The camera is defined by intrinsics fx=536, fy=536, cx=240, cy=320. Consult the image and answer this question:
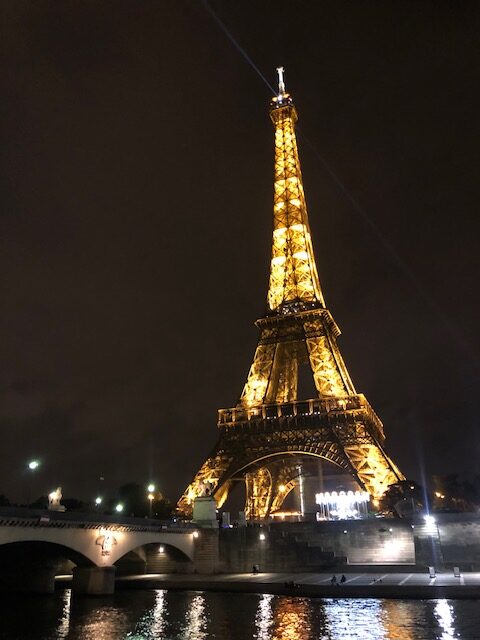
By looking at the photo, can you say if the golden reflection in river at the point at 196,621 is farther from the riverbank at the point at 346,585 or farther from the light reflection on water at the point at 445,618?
the light reflection on water at the point at 445,618

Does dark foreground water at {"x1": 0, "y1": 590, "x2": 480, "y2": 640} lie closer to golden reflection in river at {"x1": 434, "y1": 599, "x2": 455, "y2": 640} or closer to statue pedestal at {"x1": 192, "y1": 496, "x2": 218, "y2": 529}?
golden reflection in river at {"x1": 434, "y1": 599, "x2": 455, "y2": 640}

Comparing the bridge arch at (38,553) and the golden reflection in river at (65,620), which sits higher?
the bridge arch at (38,553)

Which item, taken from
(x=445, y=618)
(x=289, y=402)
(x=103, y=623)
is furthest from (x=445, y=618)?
(x=289, y=402)

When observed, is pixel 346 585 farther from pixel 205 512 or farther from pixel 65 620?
pixel 205 512

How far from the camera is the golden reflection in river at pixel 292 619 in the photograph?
19.4m

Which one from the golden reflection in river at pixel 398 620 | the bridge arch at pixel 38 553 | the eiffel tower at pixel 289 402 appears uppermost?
the eiffel tower at pixel 289 402

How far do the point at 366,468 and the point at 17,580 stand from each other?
29792 mm

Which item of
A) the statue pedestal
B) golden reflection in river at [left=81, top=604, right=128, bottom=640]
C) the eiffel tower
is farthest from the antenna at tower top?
golden reflection in river at [left=81, top=604, right=128, bottom=640]

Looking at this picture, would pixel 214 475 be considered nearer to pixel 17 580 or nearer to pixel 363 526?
pixel 363 526

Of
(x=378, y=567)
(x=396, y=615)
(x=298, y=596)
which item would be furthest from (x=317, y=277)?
(x=396, y=615)

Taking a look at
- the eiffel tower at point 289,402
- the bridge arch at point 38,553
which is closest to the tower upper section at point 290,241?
the eiffel tower at point 289,402

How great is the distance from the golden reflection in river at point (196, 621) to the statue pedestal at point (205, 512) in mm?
15537

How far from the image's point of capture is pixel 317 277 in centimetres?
7038

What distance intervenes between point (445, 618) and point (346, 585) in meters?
9.14
